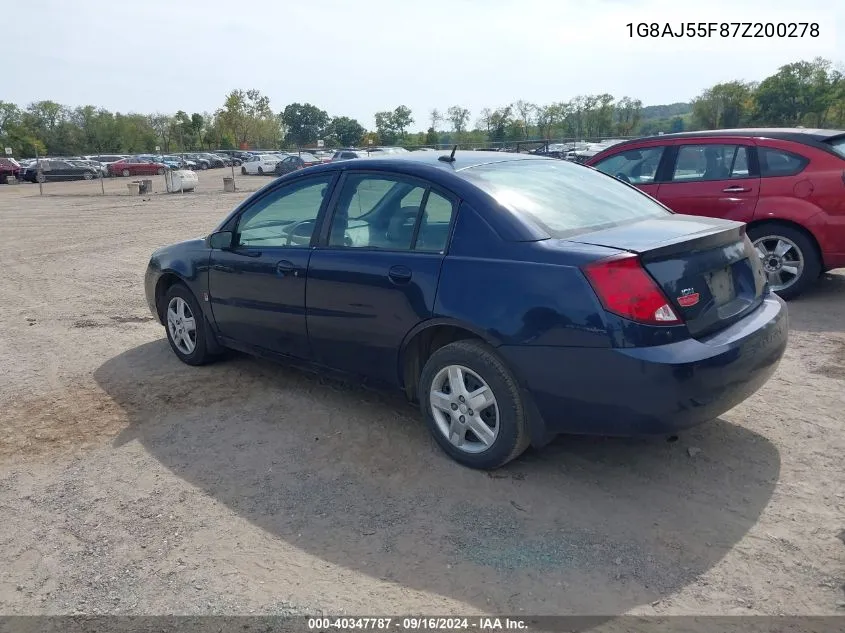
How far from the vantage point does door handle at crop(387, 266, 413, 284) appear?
377 cm

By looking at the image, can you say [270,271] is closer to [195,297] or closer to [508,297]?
[195,297]

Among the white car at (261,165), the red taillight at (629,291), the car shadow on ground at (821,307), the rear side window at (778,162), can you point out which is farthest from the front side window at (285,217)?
the white car at (261,165)

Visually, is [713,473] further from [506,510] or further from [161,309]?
[161,309]

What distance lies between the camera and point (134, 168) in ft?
164

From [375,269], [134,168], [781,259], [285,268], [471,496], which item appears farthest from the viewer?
[134,168]

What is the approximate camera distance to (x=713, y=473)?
358 centimetres

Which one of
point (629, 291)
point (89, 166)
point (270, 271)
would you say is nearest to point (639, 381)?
point (629, 291)

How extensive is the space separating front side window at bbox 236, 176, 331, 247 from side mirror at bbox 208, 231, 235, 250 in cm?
6

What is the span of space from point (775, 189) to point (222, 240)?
5421mm

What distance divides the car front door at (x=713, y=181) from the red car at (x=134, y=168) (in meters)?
47.8

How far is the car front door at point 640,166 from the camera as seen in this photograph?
7.90 m

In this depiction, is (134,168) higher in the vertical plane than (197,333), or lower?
higher

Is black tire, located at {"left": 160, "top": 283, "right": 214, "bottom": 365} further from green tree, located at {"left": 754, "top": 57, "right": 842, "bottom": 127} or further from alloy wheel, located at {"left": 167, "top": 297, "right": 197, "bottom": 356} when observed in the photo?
green tree, located at {"left": 754, "top": 57, "right": 842, "bottom": 127}

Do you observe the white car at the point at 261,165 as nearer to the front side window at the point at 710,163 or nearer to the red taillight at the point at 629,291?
the front side window at the point at 710,163
